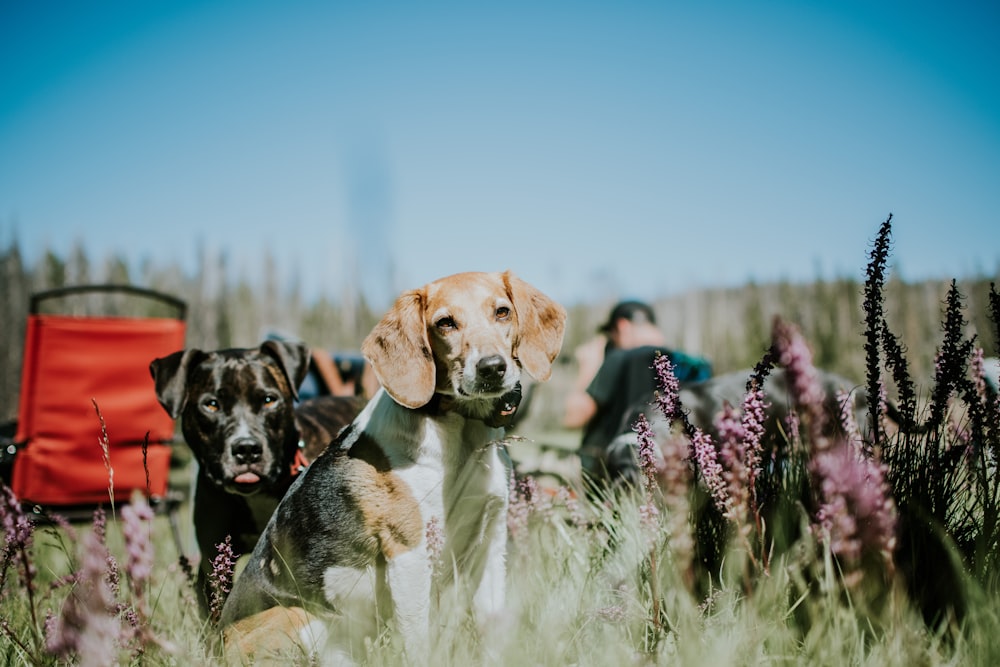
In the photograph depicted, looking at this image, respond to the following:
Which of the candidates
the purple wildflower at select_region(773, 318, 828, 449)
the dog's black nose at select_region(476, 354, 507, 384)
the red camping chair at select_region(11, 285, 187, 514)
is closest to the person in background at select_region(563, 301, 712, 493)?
the dog's black nose at select_region(476, 354, 507, 384)

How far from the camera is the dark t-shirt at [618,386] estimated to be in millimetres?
4898

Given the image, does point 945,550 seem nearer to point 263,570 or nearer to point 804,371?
point 804,371

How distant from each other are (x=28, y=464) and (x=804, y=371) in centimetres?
597

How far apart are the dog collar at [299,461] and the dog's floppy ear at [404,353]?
1144 mm

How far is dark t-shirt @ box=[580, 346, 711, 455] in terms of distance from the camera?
16.1 ft

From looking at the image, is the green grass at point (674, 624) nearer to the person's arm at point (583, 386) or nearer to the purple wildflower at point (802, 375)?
the purple wildflower at point (802, 375)

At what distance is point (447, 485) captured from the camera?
2559 millimetres

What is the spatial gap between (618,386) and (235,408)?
3.01 meters

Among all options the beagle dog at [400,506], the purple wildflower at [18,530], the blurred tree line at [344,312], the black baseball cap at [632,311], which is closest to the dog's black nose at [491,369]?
the beagle dog at [400,506]

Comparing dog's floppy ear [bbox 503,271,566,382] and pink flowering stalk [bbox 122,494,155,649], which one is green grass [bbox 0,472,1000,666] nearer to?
pink flowering stalk [bbox 122,494,155,649]

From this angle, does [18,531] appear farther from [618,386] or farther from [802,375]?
[618,386]

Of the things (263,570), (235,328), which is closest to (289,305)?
(235,328)

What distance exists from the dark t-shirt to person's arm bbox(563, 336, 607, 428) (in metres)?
1.17

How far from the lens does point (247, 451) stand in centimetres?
324
